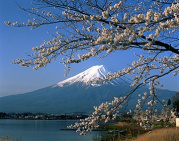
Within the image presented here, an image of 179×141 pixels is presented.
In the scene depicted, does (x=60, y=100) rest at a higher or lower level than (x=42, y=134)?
higher

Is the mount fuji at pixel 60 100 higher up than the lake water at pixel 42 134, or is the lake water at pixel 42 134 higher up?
the mount fuji at pixel 60 100

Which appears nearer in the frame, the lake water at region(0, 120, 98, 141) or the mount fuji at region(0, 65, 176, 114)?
the lake water at region(0, 120, 98, 141)

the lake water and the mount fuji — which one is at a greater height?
the mount fuji

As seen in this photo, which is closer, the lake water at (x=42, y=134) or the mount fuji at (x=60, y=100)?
the lake water at (x=42, y=134)

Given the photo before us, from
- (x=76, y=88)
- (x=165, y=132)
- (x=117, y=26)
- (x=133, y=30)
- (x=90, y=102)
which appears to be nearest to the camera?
(x=133, y=30)

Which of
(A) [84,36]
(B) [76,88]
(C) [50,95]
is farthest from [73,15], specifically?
(C) [50,95]

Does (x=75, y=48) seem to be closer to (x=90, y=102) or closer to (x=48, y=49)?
(x=48, y=49)

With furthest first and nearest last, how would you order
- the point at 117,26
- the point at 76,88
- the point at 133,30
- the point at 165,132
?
the point at 76,88 → the point at 165,132 → the point at 117,26 → the point at 133,30

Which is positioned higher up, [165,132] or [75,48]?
[75,48]

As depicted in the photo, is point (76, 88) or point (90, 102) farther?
point (76, 88)

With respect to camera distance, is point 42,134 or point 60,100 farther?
point 60,100

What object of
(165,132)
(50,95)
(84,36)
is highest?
(50,95)

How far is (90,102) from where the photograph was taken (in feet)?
348

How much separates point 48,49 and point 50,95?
395 ft
